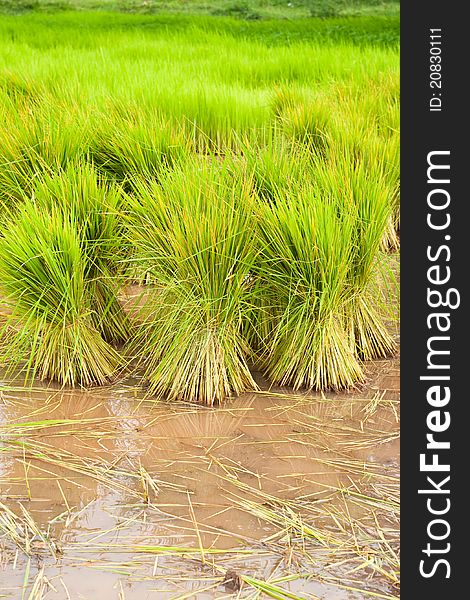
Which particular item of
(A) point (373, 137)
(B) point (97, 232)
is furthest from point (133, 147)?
(A) point (373, 137)

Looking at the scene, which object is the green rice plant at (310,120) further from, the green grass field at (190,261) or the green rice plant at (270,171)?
the green rice plant at (270,171)

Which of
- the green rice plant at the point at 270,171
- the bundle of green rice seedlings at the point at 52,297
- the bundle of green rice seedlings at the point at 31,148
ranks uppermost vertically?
the bundle of green rice seedlings at the point at 31,148

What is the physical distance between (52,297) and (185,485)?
1.01 meters

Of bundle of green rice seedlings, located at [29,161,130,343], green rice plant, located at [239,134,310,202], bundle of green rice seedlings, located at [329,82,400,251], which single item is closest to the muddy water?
bundle of green rice seedlings, located at [29,161,130,343]

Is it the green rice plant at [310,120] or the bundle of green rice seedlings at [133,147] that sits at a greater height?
the green rice plant at [310,120]

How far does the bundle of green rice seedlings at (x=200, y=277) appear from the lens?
9.86ft

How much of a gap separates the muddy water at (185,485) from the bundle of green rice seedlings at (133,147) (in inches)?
51.1

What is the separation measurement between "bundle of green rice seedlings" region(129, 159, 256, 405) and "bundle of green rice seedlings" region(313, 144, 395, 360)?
400 millimetres

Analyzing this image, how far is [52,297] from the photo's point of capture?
3145 millimetres

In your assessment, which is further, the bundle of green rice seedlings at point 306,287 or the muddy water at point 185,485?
the bundle of green rice seedlings at point 306,287

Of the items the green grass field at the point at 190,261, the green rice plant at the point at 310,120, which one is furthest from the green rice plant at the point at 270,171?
the green rice plant at the point at 310,120

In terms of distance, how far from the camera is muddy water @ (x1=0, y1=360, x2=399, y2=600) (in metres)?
2.07

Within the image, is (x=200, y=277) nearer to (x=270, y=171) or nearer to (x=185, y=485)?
(x=270, y=171)

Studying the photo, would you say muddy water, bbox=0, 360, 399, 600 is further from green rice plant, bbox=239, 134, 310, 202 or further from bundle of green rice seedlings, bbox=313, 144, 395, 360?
green rice plant, bbox=239, 134, 310, 202
